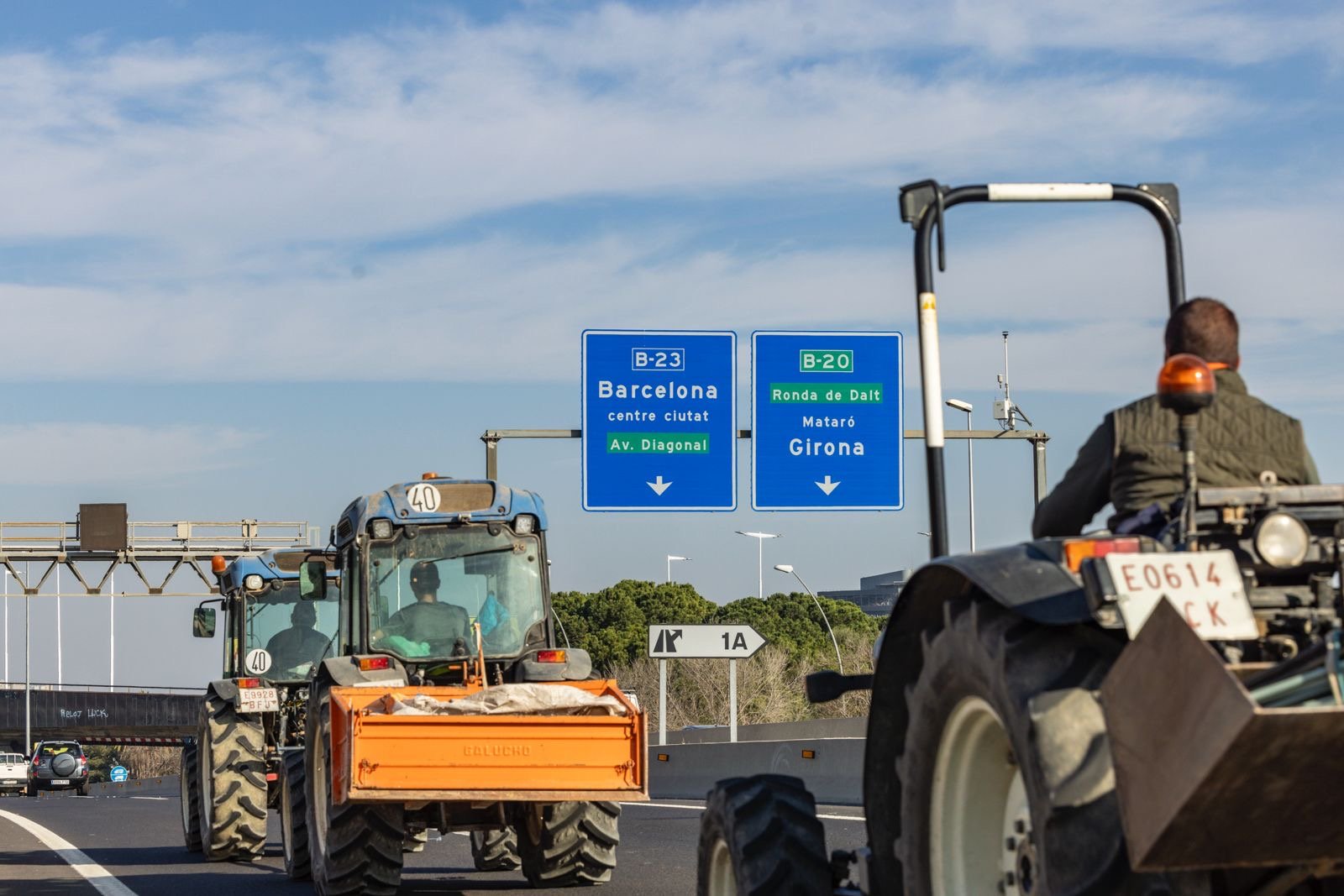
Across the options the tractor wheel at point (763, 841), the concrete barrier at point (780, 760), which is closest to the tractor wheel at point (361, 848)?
the tractor wheel at point (763, 841)

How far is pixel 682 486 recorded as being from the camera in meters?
25.2

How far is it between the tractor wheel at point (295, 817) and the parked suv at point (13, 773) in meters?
53.4

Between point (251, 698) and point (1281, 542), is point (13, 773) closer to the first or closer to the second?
point (251, 698)

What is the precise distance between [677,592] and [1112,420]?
8926cm

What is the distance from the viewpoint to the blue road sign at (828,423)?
25000mm

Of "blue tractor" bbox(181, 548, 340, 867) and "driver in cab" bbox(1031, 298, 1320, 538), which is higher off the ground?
"driver in cab" bbox(1031, 298, 1320, 538)

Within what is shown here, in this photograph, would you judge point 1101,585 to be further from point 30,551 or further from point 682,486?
point 30,551

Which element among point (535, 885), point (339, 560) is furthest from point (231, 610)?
point (535, 885)

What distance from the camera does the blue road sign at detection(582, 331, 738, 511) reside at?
82.1ft

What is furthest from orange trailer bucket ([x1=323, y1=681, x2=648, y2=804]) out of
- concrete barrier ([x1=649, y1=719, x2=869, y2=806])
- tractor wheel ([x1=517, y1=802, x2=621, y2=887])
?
concrete barrier ([x1=649, y1=719, x2=869, y2=806])

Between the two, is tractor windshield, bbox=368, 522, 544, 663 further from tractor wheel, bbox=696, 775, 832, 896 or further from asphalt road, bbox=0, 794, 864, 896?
tractor wheel, bbox=696, 775, 832, 896

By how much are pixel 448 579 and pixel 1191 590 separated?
981 cm

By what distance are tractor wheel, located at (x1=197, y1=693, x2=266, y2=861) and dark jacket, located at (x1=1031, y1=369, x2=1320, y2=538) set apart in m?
12.9

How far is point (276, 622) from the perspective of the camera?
19.2 metres
